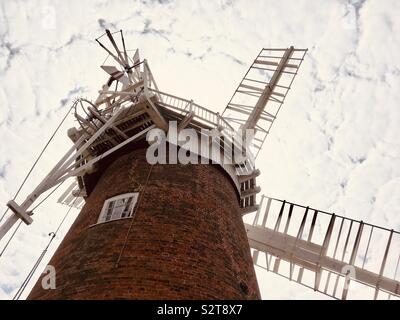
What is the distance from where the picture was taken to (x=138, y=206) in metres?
7.95

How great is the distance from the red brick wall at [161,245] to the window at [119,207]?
182mm

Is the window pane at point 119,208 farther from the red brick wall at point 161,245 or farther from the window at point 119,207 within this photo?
the red brick wall at point 161,245

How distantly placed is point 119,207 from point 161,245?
1746mm

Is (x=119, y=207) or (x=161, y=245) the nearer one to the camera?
(x=161, y=245)

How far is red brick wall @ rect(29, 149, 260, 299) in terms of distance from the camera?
651 centimetres

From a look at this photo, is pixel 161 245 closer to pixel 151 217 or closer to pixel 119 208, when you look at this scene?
pixel 151 217

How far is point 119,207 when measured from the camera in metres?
8.32

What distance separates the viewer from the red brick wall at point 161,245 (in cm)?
651

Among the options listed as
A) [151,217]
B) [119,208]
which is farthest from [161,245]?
[119,208]

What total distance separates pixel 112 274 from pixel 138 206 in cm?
177

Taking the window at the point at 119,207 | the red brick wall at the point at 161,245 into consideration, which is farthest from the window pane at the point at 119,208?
the red brick wall at the point at 161,245

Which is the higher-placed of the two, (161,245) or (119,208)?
(119,208)
